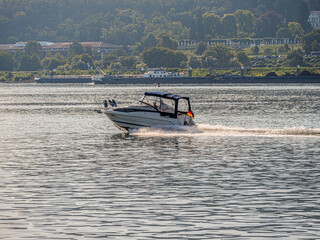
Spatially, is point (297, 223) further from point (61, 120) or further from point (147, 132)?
point (61, 120)

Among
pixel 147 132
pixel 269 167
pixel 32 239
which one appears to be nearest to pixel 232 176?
pixel 269 167

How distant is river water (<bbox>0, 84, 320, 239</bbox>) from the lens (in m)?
29.4

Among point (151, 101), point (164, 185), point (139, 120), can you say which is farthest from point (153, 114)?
point (164, 185)

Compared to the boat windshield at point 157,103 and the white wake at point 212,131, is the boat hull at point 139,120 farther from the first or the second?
the boat windshield at point 157,103

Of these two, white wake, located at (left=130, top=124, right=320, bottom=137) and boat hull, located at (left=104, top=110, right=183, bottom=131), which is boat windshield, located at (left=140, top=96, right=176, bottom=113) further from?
white wake, located at (left=130, top=124, right=320, bottom=137)

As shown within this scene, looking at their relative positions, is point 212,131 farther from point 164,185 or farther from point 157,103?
point 164,185

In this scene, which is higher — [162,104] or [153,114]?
[162,104]

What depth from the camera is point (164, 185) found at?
3900cm

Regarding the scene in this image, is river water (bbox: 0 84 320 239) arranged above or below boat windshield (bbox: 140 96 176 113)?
below

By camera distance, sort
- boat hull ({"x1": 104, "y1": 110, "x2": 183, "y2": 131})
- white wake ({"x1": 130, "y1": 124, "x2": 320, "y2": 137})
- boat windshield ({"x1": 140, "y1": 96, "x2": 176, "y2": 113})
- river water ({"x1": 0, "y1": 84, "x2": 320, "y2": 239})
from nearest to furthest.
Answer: river water ({"x1": 0, "y1": 84, "x2": 320, "y2": 239}) < white wake ({"x1": 130, "y1": 124, "x2": 320, "y2": 137}) < boat windshield ({"x1": 140, "y1": 96, "x2": 176, "y2": 113}) < boat hull ({"x1": 104, "y1": 110, "x2": 183, "y2": 131})

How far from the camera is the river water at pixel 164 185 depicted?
29.4m

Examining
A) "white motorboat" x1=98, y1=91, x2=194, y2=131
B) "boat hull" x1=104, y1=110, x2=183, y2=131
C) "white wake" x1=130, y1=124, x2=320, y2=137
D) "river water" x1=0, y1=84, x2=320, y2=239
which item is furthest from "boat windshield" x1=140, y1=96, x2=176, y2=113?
"river water" x1=0, y1=84, x2=320, y2=239

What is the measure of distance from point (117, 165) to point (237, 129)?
2393 cm

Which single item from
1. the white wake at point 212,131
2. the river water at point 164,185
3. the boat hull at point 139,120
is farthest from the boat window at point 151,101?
the river water at point 164,185
